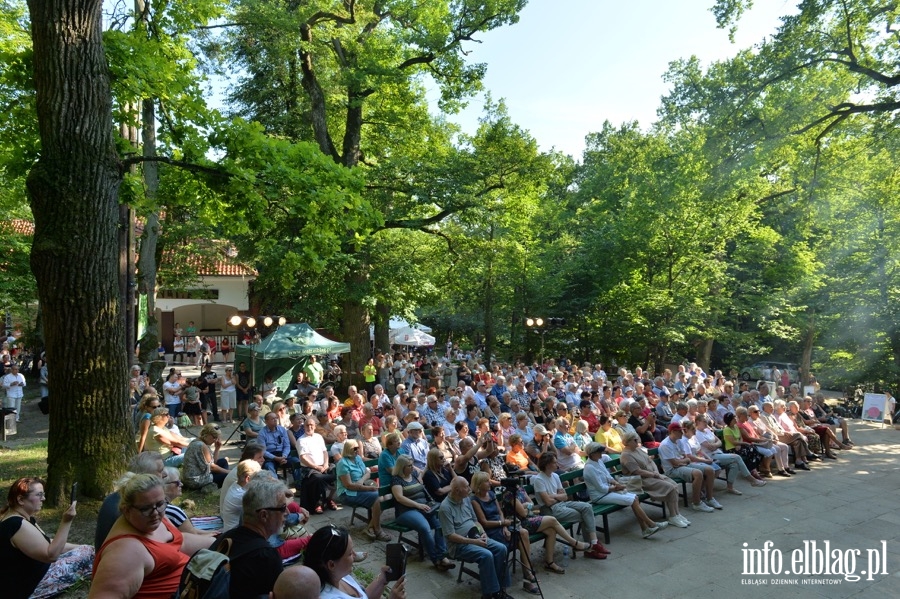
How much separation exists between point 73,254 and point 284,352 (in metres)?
8.17

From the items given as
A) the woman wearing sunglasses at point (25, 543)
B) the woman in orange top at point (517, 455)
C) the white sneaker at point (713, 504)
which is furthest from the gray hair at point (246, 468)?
the white sneaker at point (713, 504)

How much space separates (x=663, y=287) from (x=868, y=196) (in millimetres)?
7477

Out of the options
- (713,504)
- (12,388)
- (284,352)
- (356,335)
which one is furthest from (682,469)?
(12,388)

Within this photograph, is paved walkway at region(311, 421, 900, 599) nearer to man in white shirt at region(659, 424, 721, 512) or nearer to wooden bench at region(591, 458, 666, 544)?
wooden bench at region(591, 458, 666, 544)

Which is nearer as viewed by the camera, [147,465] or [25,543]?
[25,543]

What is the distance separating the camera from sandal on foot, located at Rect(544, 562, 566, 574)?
20.3 feet

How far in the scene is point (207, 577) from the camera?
265 centimetres

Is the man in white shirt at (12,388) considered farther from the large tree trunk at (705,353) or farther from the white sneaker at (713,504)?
the large tree trunk at (705,353)

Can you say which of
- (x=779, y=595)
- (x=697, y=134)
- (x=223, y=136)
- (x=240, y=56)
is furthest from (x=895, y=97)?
A: (x=240, y=56)

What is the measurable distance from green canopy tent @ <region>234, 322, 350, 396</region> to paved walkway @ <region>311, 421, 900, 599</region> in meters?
6.94

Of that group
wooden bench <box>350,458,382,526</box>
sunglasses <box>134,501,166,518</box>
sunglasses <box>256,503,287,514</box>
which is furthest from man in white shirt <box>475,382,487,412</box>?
sunglasses <box>134,501,166,518</box>

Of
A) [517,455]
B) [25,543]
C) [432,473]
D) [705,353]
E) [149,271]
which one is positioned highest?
[149,271]

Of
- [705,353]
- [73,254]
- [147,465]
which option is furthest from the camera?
[705,353]

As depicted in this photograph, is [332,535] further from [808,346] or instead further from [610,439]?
[808,346]
